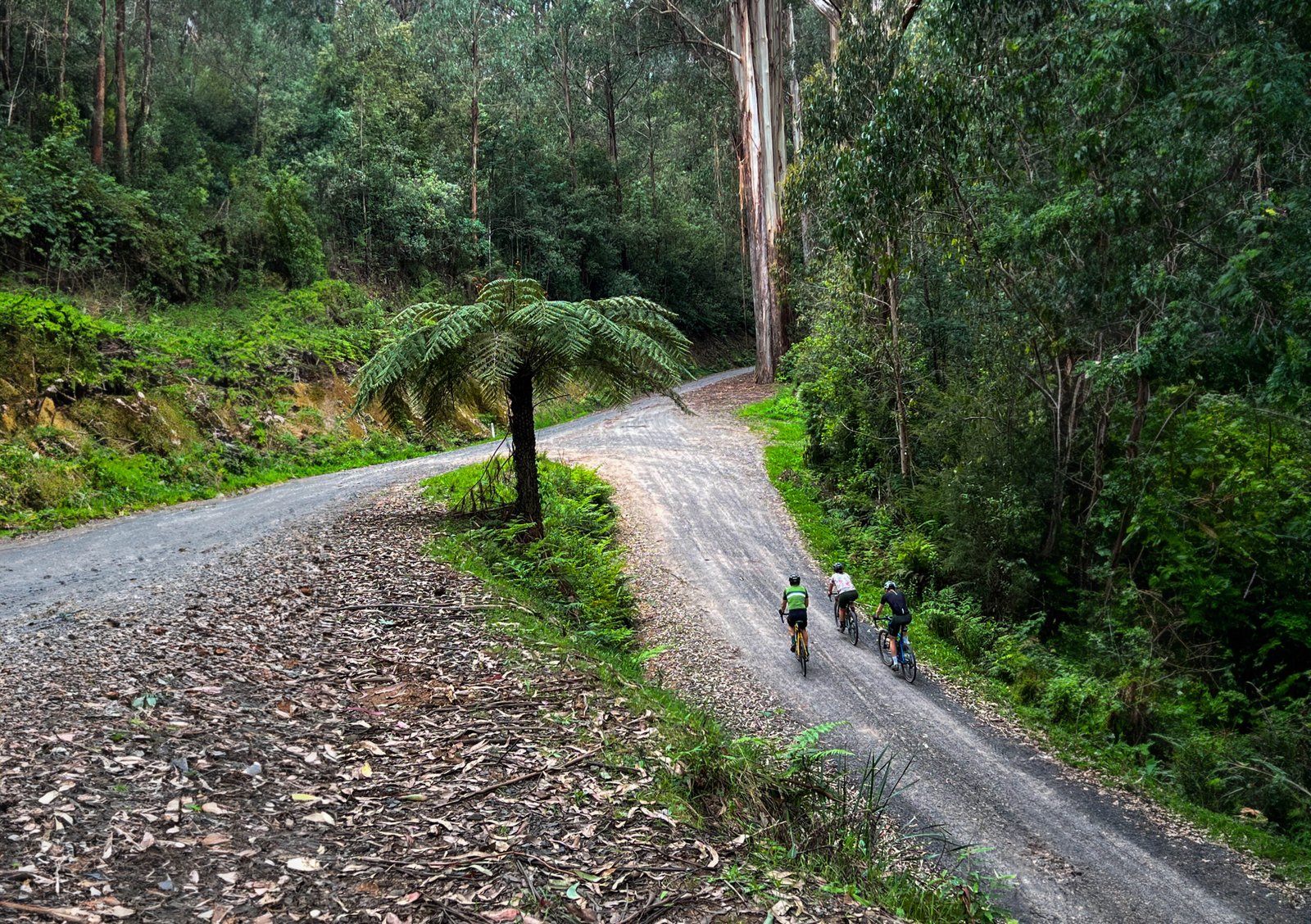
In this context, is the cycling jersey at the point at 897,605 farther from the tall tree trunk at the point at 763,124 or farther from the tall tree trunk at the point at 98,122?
the tall tree trunk at the point at 98,122

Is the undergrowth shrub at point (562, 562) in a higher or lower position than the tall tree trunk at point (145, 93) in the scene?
lower

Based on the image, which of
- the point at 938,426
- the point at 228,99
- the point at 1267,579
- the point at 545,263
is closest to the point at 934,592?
the point at 938,426

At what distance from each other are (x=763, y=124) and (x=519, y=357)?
19.2 meters

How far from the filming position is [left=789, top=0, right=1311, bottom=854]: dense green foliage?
28.2 feet

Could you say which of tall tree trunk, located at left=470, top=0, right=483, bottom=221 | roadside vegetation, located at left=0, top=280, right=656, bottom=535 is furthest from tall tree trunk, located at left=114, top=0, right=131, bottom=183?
tall tree trunk, located at left=470, top=0, right=483, bottom=221

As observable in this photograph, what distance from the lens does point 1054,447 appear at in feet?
45.2

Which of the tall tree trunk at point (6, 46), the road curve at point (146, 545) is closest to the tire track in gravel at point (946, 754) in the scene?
the road curve at point (146, 545)

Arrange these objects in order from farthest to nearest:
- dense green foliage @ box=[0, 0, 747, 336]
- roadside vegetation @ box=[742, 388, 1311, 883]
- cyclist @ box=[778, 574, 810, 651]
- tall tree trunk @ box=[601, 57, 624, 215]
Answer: tall tree trunk @ box=[601, 57, 624, 215], dense green foliage @ box=[0, 0, 747, 336], cyclist @ box=[778, 574, 810, 651], roadside vegetation @ box=[742, 388, 1311, 883]

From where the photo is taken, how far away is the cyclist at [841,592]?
37.0 ft

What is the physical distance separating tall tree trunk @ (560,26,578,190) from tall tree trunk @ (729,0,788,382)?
395 inches

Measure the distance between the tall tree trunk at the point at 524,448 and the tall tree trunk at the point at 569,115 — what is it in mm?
26455

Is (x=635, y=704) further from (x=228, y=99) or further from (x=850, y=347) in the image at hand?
(x=228, y=99)

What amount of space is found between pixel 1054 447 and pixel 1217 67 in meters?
6.30

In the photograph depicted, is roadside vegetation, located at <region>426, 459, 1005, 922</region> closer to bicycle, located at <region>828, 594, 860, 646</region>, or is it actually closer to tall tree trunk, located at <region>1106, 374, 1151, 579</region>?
bicycle, located at <region>828, 594, 860, 646</region>
